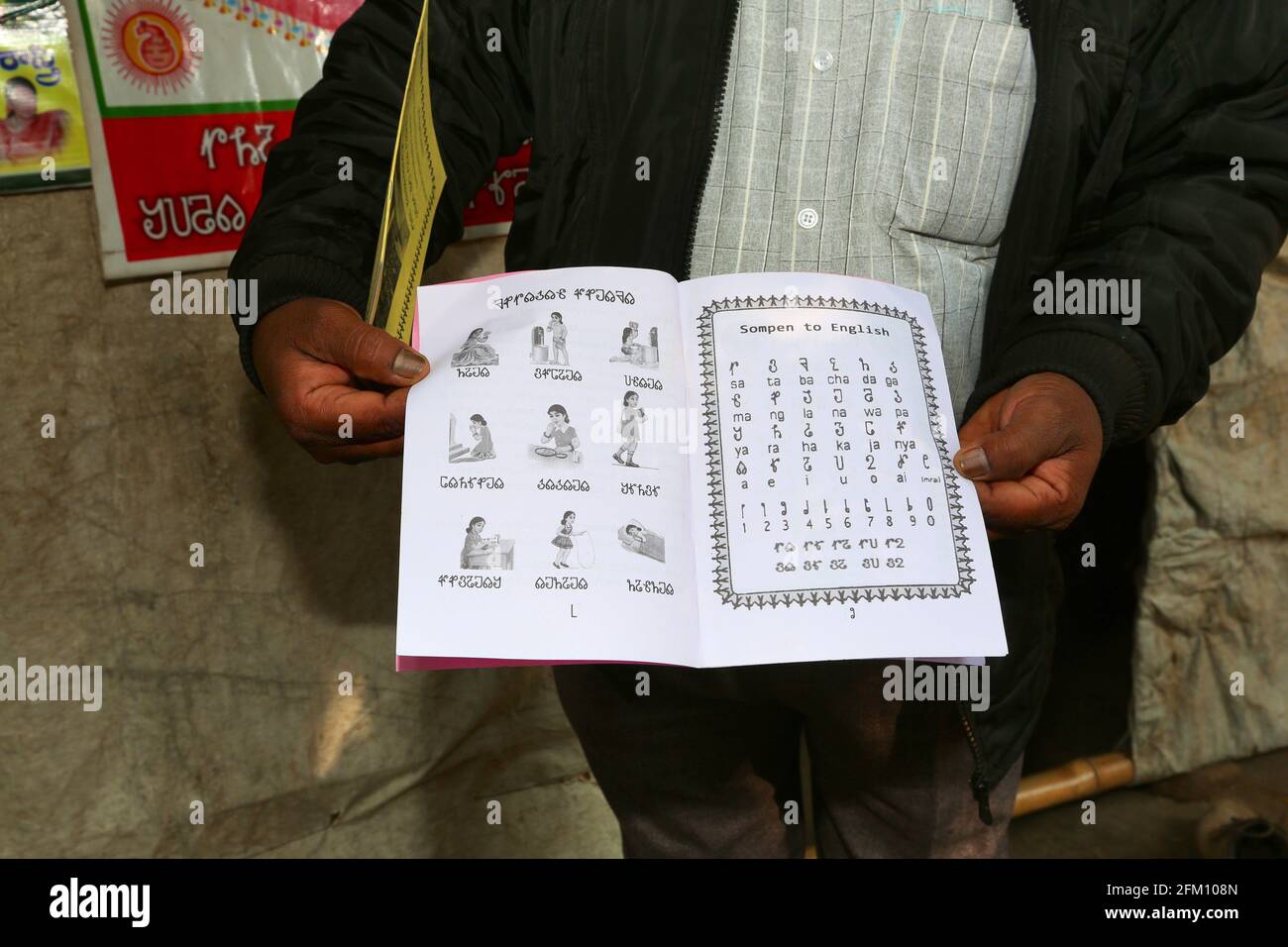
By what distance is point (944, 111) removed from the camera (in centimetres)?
88

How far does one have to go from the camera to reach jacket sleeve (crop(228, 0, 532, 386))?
2.80 feet

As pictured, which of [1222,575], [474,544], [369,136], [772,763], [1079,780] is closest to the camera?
[474,544]

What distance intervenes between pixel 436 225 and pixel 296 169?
12 cm

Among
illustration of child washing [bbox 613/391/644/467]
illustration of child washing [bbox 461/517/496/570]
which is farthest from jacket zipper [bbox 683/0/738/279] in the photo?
illustration of child washing [bbox 461/517/496/570]

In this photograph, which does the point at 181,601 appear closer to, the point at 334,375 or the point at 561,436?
the point at 334,375

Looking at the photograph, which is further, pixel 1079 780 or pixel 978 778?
pixel 1079 780

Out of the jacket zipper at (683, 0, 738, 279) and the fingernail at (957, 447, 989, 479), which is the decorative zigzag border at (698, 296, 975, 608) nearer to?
the fingernail at (957, 447, 989, 479)

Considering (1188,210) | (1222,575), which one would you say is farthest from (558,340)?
(1222,575)

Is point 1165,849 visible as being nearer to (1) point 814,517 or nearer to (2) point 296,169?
(1) point 814,517

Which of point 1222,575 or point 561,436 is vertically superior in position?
point 561,436

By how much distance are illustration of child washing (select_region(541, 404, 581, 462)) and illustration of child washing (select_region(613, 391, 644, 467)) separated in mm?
31

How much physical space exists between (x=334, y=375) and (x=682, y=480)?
269mm

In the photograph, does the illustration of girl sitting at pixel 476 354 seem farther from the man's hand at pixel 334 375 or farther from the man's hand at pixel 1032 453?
the man's hand at pixel 1032 453
